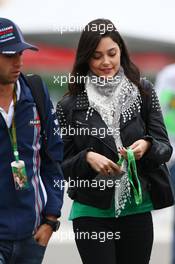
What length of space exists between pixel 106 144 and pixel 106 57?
433mm

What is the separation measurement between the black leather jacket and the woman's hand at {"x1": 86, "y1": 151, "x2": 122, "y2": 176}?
0.14 ft

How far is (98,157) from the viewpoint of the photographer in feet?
15.7

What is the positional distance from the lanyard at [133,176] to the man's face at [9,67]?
2.47 feet

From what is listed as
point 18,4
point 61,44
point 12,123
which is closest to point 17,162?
point 12,123

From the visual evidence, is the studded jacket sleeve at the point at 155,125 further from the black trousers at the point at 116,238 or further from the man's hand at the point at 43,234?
the man's hand at the point at 43,234

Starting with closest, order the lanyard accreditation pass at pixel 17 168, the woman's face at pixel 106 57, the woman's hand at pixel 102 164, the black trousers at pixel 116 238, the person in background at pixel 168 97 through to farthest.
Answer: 1. the lanyard accreditation pass at pixel 17 168
2. the woman's hand at pixel 102 164
3. the black trousers at pixel 116 238
4. the woman's face at pixel 106 57
5. the person in background at pixel 168 97

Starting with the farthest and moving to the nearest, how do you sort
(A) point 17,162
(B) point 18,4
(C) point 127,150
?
1. (B) point 18,4
2. (C) point 127,150
3. (A) point 17,162

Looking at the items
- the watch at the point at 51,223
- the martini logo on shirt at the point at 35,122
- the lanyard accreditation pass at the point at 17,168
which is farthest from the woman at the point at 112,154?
the lanyard accreditation pass at the point at 17,168

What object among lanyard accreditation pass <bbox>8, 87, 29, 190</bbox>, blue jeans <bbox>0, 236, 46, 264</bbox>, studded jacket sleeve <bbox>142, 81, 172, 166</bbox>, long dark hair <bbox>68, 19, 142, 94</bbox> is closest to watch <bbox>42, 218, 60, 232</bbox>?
blue jeans <bbox>0, 236, 46, 264</bbox>

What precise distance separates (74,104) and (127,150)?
412mm

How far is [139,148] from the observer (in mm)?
4758

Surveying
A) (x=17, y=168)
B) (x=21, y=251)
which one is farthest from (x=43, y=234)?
(x=17, y=168)

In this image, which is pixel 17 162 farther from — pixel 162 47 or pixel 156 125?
pixel 162 47

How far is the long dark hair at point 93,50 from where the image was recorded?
4.96 m
